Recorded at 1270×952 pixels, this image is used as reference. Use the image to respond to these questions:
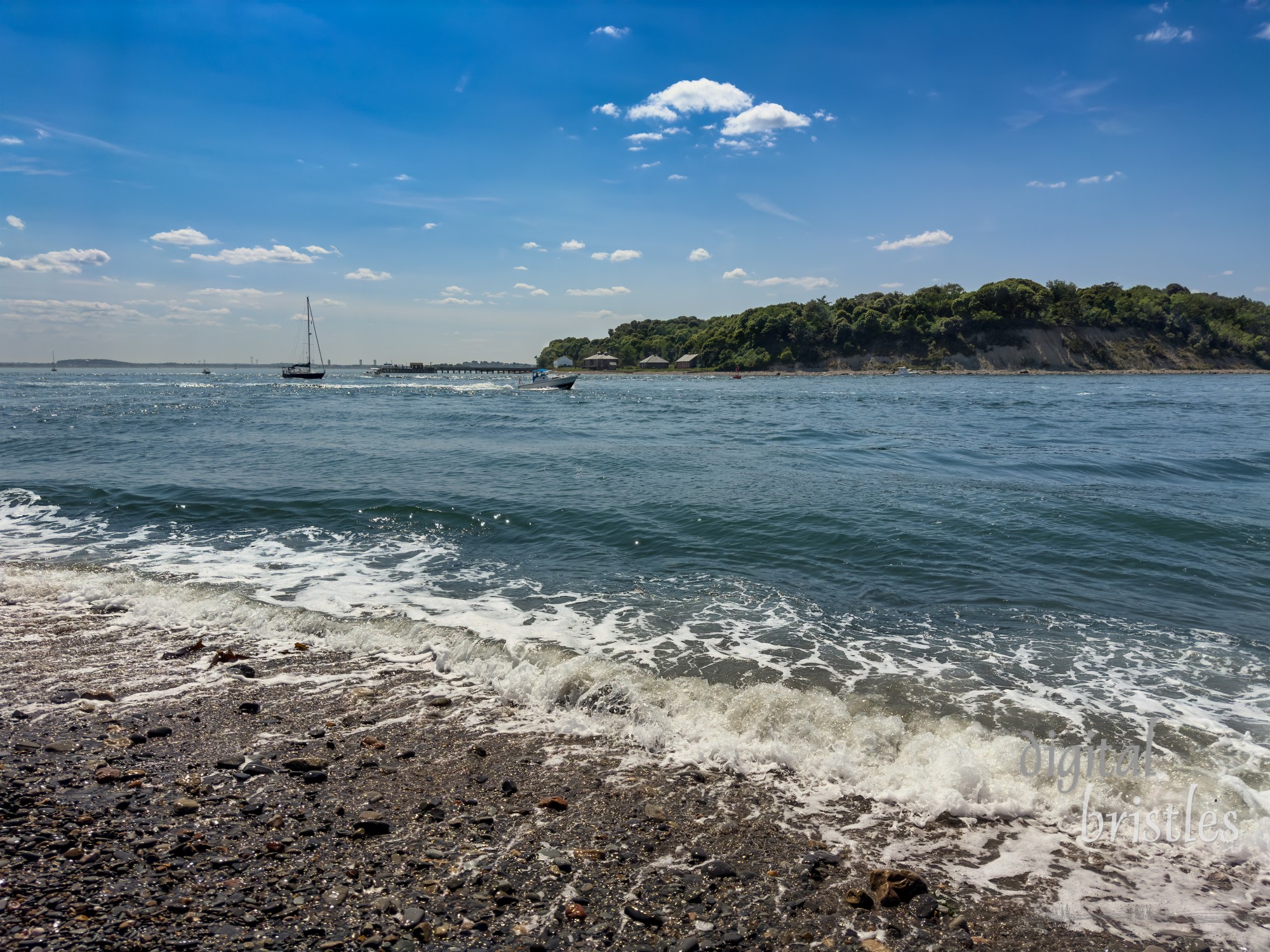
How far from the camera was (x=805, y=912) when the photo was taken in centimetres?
346

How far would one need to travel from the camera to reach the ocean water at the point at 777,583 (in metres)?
5.49

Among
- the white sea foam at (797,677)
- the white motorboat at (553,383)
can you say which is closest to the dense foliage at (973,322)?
the white motorboat at (553,383)

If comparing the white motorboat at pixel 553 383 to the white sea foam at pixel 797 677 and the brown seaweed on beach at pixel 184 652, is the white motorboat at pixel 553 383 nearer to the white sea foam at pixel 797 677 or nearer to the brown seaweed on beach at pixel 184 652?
the white sea foam at pixel 797 677

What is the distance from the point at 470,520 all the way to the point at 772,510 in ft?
22.1

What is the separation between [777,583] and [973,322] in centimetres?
16104

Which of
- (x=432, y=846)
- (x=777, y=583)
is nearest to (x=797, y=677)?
(x=777, y=583)

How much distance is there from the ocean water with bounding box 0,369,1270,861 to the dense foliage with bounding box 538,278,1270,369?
138 meters

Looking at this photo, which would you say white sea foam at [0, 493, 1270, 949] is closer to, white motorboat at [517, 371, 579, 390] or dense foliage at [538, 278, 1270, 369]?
white motorboat at [517, 371, 579, 390]

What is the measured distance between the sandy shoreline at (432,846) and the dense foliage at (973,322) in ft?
513

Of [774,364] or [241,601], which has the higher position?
[774,364]

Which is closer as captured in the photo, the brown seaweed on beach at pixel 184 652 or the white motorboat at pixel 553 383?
the brown seaweed on beach at pixel 184 652

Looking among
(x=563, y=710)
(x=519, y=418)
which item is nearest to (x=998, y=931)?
(x=563, y=710)

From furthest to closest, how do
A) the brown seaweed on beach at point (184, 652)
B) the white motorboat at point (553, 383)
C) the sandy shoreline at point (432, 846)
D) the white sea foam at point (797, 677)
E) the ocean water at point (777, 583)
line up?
the white motorboat at point (553, 383), the brown seaweed on beach at point (184, 652), the ocean water at point (777, 583), the white sea foam at point (797, 677), the sandy shoreline at point (432, 846)

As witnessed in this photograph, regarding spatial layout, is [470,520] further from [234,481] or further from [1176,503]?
[1176,503]
